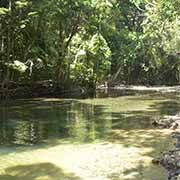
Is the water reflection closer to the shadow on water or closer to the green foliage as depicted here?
the shadow on water

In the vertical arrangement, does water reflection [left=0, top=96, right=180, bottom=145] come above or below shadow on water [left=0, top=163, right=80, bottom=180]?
above

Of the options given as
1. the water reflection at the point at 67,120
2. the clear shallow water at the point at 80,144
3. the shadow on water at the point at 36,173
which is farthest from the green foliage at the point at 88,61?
the shadow on water at the point at 36,173

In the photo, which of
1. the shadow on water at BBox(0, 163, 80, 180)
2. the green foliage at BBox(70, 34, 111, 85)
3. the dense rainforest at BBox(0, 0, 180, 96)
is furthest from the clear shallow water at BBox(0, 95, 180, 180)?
the green foliage at BBox(70, 34, 111, 85)

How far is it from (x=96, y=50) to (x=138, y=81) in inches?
663

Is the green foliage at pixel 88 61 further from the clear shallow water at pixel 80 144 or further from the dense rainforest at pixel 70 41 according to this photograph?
the clear shallow water at pixel 80 144

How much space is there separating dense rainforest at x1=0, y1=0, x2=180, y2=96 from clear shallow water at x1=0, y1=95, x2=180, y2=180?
323 inches

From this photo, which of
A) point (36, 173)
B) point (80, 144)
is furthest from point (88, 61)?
point (36, 173)

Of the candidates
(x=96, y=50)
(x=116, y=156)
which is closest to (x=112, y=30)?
(x=96, y=50)

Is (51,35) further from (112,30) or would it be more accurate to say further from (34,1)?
(112,30)

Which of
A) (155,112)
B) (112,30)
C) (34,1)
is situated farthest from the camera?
(112,30)

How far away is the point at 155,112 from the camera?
2367 centimetres

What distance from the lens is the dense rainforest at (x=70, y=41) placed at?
30.8 metres

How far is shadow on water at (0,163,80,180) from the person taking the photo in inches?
407

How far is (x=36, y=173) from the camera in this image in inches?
421
